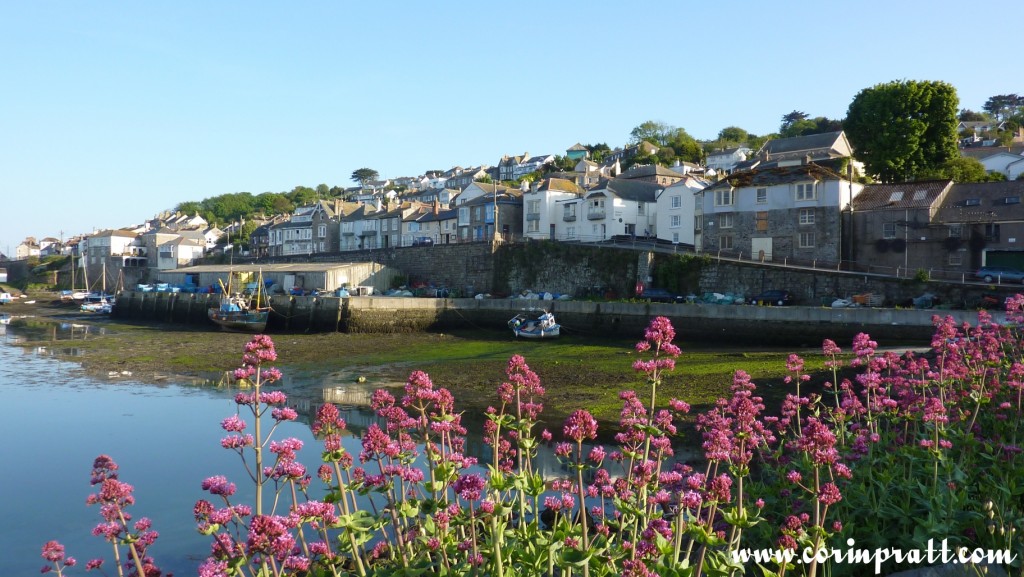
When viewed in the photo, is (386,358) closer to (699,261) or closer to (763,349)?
(763,349)

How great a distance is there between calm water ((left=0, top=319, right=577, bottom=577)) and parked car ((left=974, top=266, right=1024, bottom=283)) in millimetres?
31502

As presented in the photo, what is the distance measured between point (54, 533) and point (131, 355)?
2635cm

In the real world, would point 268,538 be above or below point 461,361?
above

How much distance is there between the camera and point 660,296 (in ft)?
143

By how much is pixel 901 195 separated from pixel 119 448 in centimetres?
4489

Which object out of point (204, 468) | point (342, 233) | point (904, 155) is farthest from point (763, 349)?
point (342, 233)

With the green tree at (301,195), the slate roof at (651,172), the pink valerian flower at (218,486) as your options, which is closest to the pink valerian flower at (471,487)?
the pink valerian flower at (218,486)

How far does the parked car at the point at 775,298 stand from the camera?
3862 cm

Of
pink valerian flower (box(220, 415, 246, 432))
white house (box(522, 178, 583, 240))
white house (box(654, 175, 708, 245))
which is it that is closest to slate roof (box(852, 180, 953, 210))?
white house (box(654, 175, 708, 245))

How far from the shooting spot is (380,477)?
4906 mm

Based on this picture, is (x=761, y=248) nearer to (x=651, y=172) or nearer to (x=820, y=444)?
(x=651, y=172)

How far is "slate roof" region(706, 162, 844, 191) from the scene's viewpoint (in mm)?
44781

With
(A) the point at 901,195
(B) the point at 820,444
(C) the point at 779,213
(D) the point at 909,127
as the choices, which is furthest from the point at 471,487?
(D) the point at 909,127

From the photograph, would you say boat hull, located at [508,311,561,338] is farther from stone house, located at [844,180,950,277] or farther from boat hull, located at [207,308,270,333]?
boat hull, located at [207,308,270,333]
